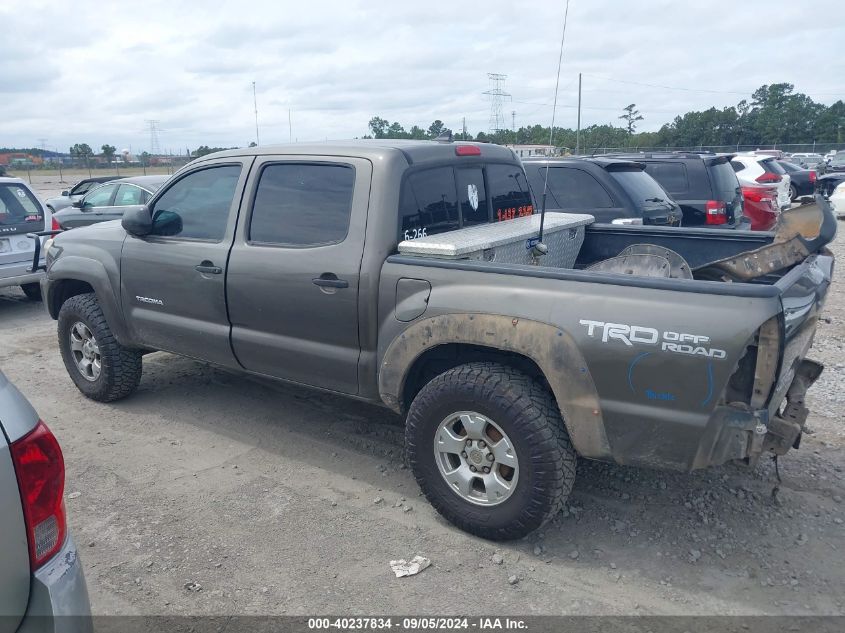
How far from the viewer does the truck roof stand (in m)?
3.94

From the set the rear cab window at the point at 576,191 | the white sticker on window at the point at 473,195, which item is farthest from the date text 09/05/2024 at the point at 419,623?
the rear cab window at the point at 576,191

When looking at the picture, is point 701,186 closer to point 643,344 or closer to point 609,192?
point 609,192

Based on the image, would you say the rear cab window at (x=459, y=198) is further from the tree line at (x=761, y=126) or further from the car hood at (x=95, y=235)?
the tree line at (x=761, y=126)

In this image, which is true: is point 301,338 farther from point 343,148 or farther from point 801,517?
point 801,517

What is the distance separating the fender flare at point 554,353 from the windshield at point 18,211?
700 cm

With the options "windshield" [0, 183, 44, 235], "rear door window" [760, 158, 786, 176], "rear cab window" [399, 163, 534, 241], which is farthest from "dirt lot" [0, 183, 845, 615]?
"rear door window" [760, 158, 786, 176]

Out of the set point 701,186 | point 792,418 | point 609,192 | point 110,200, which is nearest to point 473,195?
point 792,418

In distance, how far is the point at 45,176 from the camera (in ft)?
160

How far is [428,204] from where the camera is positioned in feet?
13.2

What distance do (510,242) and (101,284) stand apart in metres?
3.12

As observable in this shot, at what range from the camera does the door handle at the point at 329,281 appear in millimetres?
3822

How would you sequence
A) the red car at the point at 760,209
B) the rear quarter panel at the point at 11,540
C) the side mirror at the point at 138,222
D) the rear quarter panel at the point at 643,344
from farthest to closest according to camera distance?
the red car at the point at 760,209 → the side mirror at the point at 138,222 → the rear quarter panel at the point at 643,344 → the rear quarter panel at the point at 11,540

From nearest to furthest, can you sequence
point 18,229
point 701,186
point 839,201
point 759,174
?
point 18,229, point 701,186, point 759,174, point 839,201

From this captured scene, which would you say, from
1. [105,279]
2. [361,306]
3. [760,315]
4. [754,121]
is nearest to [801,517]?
[760,315]
